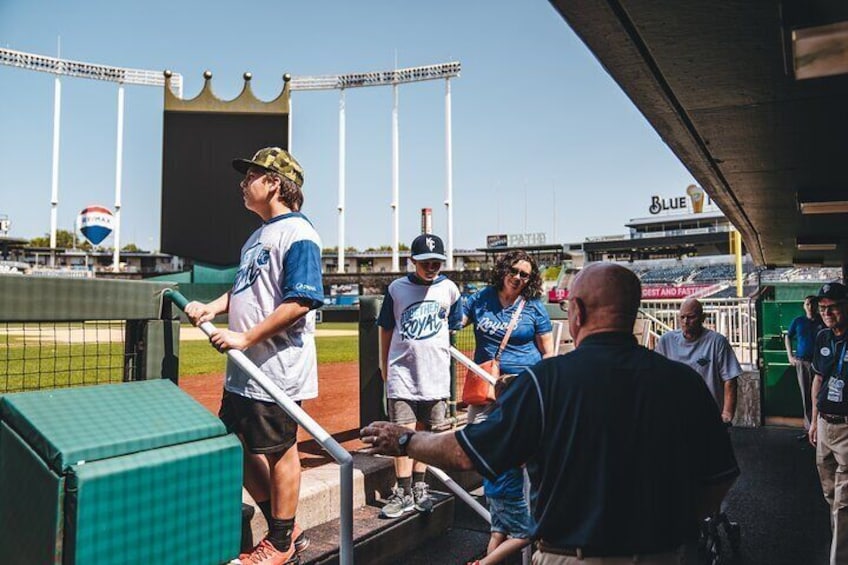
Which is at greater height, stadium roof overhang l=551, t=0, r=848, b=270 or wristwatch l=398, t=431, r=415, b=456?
stadium roof overhang l=551, t=0, r=848, b=270

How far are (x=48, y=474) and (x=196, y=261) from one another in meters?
43.3

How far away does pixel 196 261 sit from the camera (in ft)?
139

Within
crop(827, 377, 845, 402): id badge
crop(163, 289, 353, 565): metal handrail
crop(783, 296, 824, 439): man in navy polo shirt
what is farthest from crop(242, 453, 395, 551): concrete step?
crop(783, 296, 824, 439): man in navy polo shirt

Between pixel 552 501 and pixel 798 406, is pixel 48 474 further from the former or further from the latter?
pixel 798 406

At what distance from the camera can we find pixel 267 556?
261 centimetres

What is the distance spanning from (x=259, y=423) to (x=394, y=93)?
5272 cm

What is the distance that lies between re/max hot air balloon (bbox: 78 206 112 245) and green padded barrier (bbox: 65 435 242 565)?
55953 mm

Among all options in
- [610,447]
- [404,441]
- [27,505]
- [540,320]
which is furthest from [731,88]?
[27,505]

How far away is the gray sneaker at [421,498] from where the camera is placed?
409cm

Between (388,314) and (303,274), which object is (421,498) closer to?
(388,314)

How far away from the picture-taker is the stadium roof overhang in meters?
2.07

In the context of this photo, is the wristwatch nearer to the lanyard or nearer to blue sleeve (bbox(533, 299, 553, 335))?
blue sleeve (bbox(533, 299, 553, 335))

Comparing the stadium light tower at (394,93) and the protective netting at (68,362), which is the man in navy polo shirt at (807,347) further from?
the stadium light tower at (394,93)

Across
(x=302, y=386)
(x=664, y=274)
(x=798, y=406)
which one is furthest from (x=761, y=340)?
(x=664, y=274)
